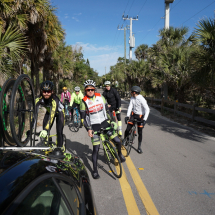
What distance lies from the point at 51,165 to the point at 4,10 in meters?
8.53

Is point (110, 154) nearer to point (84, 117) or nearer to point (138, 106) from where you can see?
point (84, 117)

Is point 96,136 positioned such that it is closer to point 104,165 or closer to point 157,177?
point 104,165

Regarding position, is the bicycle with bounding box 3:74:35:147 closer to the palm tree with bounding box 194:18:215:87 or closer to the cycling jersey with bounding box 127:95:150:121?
the cycling jersey with bounding box 127:95:150:121

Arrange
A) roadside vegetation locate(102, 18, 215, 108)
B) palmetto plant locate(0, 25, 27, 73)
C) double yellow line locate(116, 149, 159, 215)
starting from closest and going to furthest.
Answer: double yellow line locate(116, 149, 159, 215) < palmetto plant locate(0, 25, 27, 73) < roadside vegetation locate(102, 18, 215, 108)

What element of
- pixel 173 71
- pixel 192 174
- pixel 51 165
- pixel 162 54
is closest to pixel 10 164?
pixel 51 165

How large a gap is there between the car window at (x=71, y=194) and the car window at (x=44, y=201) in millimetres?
92

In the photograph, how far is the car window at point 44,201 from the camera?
4.61 feet

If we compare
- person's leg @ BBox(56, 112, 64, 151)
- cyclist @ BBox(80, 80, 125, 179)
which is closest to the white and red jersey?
cyclist @ BBox(80, 80, 125, 179)

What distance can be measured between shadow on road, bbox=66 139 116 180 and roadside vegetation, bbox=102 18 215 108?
20.1ft

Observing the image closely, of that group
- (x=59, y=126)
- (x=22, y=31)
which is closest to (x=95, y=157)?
(x=59, y=126)

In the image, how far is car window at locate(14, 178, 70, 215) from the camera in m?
1.41

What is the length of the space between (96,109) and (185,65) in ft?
36.8

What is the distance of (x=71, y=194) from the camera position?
1.91m

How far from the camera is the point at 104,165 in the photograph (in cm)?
487
